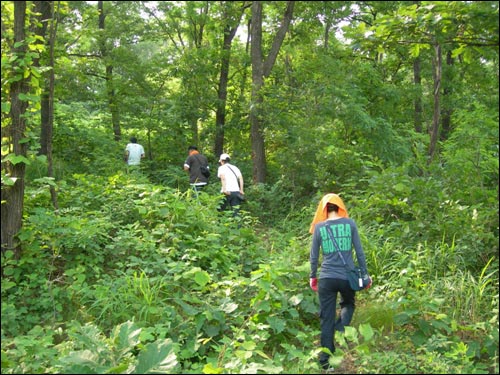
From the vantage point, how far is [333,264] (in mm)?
4789

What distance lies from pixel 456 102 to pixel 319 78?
639cm

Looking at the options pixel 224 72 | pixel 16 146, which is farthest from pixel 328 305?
pixel 224 72

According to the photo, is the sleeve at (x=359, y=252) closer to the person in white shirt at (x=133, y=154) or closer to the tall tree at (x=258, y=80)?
the tall tree at (x=258, y=80)

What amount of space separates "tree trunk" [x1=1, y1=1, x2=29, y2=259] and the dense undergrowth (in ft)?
0.60

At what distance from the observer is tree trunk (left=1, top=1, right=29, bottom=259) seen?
17.1ft

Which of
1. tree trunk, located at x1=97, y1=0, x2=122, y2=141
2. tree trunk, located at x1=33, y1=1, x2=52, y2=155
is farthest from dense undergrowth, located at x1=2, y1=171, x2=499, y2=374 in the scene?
tree trunk, located at x1=97, y1=0, x2=122, y2=141

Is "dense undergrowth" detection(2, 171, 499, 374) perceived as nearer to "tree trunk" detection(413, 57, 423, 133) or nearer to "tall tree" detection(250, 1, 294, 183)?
"tall tree" detection(250, 1, 294, 183)

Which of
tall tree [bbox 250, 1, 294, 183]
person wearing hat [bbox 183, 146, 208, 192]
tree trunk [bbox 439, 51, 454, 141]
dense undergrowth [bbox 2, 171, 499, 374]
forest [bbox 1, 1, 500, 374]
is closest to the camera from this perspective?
dense undergrowth [bbox 2, 171, 499, 374]

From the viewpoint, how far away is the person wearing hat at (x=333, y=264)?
4.77m

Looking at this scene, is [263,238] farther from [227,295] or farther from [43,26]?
[43,26]

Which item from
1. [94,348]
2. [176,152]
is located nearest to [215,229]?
[94,348]

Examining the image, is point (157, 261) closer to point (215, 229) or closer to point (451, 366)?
point (215, 229)

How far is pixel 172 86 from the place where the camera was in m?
16.4

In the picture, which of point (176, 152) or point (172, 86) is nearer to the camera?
point (176, 152)
